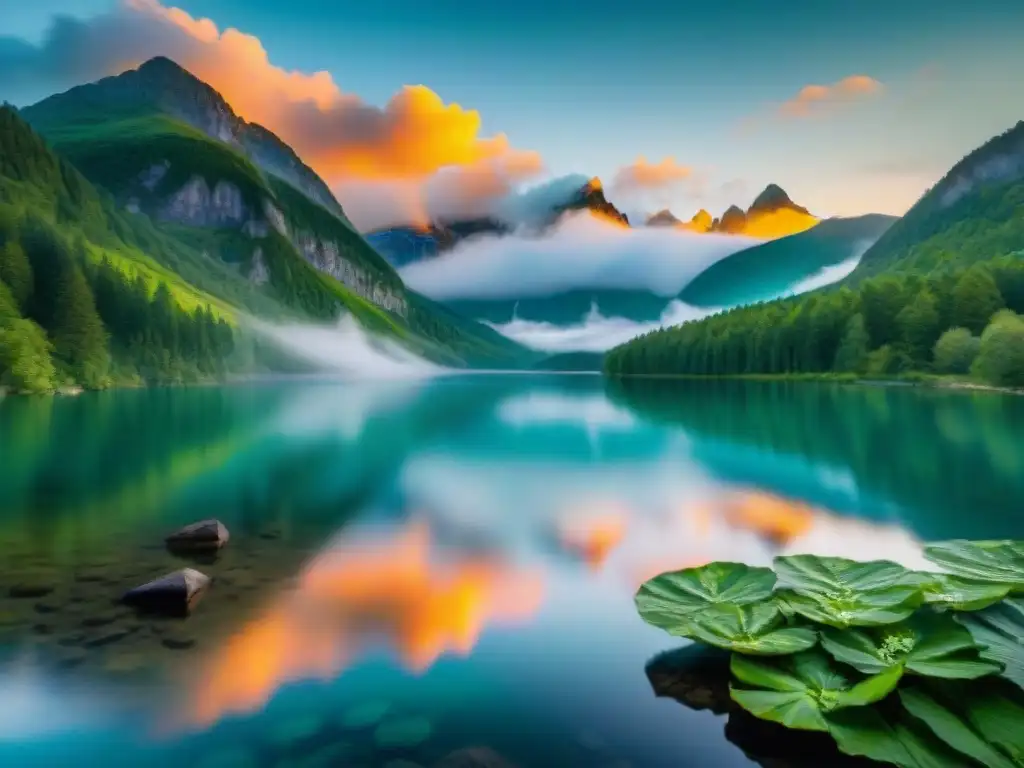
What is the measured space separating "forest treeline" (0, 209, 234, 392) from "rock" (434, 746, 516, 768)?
120107 millimetres

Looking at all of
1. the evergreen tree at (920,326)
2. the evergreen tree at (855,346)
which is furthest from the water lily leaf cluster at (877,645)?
the evergreen tree at (855,346)

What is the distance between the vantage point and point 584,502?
29.8 meters

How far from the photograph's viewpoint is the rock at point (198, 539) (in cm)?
2009

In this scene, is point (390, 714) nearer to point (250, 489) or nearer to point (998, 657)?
point (998, 657)

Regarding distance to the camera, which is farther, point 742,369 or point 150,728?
point 742,369

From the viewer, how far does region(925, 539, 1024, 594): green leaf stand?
12.6 meters

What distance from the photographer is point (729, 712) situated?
1057 cm

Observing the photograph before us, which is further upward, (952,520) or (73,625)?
(73,625)

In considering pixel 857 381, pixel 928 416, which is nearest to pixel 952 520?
pixel 928 416

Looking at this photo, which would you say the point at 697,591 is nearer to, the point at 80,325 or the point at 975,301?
the point at 80,325

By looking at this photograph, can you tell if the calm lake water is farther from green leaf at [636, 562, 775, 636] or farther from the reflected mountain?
Answer: green leaf at [636, 562, 775, 636]

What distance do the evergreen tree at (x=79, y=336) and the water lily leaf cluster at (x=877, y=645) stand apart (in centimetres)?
14008

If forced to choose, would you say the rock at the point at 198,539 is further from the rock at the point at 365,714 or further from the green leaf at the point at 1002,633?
the green leaf at the point at 1002,633

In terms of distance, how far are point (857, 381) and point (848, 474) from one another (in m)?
123
